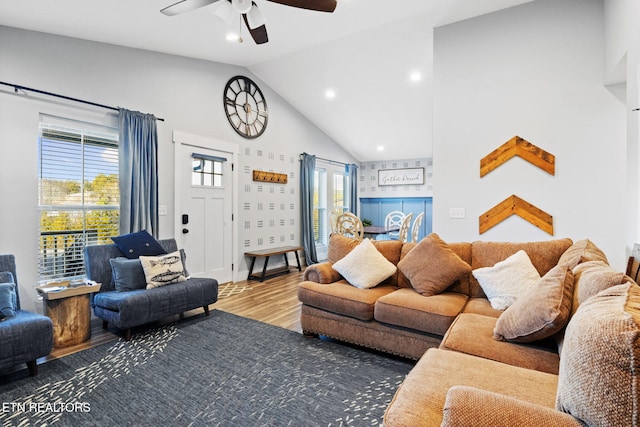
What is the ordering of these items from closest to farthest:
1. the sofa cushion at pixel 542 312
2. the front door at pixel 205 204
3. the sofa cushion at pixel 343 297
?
the sofa cushion at pixel 542 312 → the sofa cushion at pixel 343 297 → the front door at pixel 205 204

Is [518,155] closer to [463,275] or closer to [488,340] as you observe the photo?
[463,275]

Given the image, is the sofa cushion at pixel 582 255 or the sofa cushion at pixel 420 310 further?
the sofa cushion at pixel 420 310

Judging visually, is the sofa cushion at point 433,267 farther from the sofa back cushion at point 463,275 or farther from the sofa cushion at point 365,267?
the sofa cushion at point 365,267

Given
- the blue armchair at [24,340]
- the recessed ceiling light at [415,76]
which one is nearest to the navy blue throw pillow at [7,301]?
the blue armchair at [24,340]

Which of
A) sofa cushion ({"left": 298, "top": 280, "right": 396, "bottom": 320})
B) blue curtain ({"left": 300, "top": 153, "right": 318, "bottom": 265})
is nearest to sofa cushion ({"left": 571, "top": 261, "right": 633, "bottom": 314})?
sofa cushion ({"left": 298, "top": 280, "right": 396, "bottom": 320})

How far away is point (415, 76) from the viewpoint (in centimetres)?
483

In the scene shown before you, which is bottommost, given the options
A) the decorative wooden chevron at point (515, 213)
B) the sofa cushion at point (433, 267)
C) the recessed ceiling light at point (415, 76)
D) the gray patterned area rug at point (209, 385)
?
the gray patterned area rug at point (209, 385)

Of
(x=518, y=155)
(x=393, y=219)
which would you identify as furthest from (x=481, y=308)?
(x=393, y=219)

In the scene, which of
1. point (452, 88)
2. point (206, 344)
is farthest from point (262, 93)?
point (206, 344)

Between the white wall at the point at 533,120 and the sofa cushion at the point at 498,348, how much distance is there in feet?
6.29

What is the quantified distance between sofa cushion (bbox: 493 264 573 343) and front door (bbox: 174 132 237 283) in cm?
393

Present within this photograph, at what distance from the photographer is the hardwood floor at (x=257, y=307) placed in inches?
120

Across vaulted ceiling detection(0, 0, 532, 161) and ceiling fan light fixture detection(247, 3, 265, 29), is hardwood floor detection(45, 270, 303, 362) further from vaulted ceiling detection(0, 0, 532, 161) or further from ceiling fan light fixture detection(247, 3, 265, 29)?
vaulted ceiling detection(0, 0, 532, 161)

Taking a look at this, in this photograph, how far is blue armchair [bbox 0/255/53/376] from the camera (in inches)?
85.7
